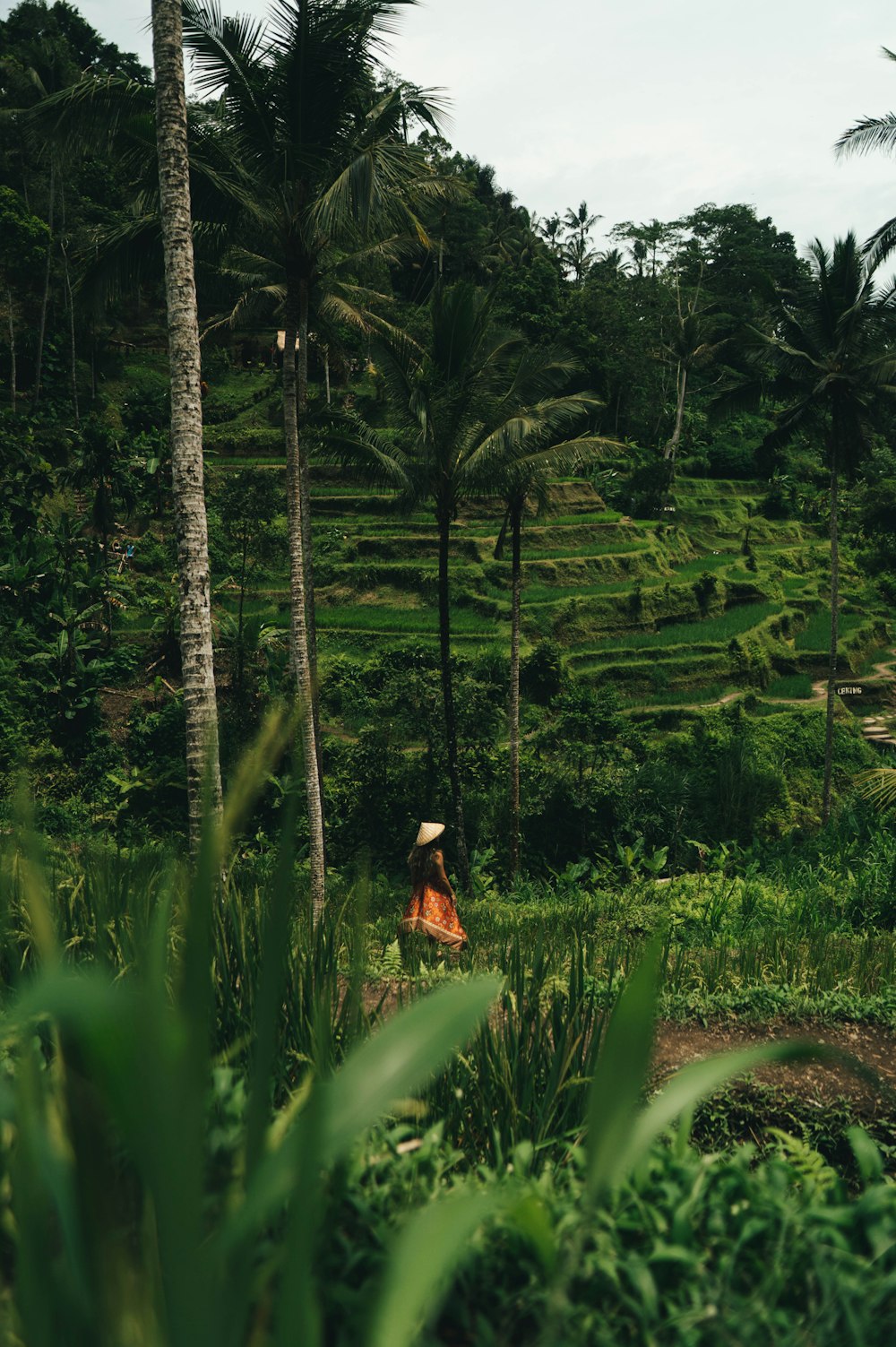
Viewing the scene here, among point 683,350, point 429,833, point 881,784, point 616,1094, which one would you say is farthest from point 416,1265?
point 683,350

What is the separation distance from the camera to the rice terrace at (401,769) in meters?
0.93

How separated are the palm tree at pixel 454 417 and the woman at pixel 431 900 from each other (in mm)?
5878

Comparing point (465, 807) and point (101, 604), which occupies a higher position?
point (101, 604)

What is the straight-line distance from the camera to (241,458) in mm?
28188

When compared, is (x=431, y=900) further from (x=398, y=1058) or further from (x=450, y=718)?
(x=450, y=718)

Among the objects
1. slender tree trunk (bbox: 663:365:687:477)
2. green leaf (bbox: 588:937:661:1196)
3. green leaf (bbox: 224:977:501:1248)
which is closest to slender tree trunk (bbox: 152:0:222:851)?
green leaf (bbox: 224:977:501:1248)

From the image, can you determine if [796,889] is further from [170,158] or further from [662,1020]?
[170,158]

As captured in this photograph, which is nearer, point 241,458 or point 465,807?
point 465,807

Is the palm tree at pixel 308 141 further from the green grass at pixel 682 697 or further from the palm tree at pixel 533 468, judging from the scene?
the green grass at pixel 682 697

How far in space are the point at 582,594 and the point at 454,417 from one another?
1256cm

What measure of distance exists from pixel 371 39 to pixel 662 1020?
8036 millimetres

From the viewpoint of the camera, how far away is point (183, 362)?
19.7 ft

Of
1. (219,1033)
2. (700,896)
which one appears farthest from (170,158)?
(700,896)

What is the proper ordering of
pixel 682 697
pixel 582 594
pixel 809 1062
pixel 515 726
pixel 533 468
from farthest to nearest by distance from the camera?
pixel 582 594 < pixel 682 697 < pixel 515 726 < pixel 533 468 < pixel 809 1062
